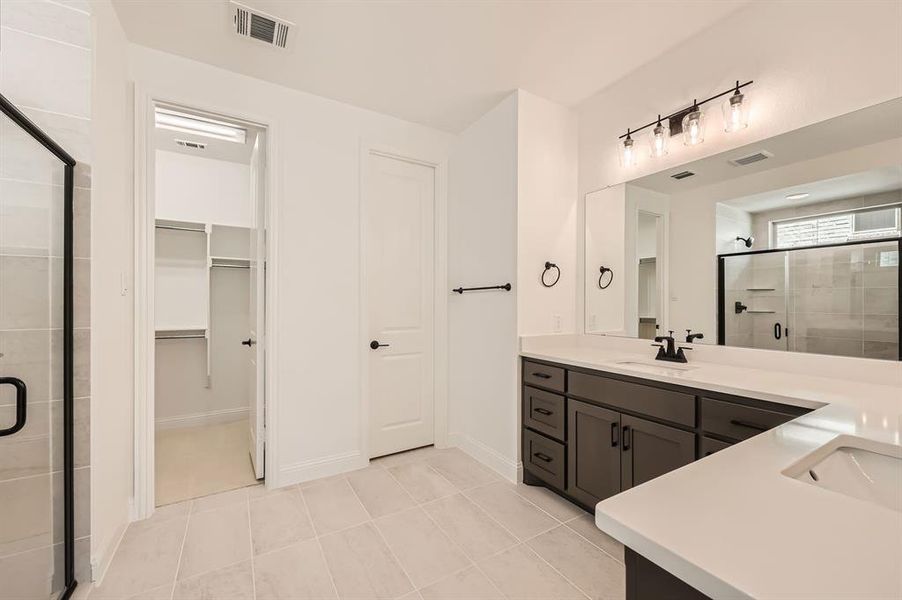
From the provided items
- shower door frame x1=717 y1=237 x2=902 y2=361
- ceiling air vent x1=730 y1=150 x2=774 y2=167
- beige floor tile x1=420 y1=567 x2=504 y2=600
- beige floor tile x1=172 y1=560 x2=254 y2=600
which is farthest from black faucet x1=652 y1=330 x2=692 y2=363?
beige floor tile x1=172 y1=560 x2=254 y2=600

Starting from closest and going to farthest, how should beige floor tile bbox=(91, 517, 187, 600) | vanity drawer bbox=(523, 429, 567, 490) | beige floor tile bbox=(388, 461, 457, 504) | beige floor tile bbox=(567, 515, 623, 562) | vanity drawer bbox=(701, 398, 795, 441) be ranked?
vanity drawer bbox=(701, 398, 795, 441) → beige floor tile bbox=(91, 517, 187, 600) → beige floor tile bbox=(567, 515, 623, 562) → vanity drawer bbox=(523, 429, 567, 490) → beige floor tile bbox=(388, 461, 457, 504)

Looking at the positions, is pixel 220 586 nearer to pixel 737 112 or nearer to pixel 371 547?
pixel 371 547

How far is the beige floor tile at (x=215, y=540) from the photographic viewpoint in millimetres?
1786

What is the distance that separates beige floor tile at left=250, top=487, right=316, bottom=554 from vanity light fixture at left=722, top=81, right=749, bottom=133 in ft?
9.96

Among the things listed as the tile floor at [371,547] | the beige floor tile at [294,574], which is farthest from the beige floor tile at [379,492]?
the beige floor tile at [294,574]

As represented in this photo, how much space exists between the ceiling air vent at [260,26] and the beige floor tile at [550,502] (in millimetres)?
2978

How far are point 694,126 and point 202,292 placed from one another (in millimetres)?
4067

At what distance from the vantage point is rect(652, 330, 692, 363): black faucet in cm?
218

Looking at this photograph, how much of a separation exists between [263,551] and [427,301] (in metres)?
1.95

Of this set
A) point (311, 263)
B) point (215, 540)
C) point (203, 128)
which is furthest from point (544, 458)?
point (203, 128)

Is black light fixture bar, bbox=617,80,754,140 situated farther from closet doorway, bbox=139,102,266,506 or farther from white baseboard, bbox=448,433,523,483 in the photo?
closet doorway, bbox=139,102,266,506

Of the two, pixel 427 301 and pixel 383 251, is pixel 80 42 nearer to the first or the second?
pixel 383 251

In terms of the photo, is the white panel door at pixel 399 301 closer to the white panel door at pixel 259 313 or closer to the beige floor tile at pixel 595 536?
the white panel door at pixel 259 313

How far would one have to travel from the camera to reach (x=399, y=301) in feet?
10.2
